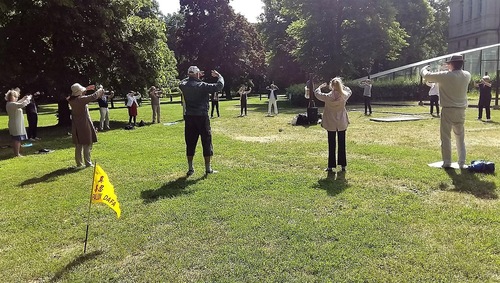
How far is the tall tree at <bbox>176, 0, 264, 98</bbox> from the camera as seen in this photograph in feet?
155

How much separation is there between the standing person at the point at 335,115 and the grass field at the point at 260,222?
409mm

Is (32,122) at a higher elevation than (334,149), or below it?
higher

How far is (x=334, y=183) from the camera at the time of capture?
6707 mm

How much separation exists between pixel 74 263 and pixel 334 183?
4.24 metres

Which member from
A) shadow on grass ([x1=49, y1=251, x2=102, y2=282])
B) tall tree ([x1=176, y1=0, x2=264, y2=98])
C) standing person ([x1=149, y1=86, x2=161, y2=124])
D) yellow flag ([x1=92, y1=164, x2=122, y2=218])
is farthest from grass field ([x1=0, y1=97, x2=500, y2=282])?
tall tree ([x1=176, y1=0, x2=264, y2=98])

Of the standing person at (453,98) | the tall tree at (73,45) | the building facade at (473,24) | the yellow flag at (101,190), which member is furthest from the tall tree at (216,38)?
the yellow flag at (101,190)

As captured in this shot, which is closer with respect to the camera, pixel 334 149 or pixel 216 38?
pixel 334 149

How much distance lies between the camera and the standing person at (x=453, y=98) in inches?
Answer: 279

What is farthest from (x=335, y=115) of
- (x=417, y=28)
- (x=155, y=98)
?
(x=417, y=28)

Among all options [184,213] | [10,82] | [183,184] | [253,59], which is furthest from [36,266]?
[253,59]

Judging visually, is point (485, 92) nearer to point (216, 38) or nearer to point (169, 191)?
point (169, 191)

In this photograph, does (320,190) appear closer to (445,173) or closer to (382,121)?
(445,173)

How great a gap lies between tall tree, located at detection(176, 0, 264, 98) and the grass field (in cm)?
3947

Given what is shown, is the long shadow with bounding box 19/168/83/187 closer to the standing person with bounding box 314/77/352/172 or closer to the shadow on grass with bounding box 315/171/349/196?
the shadow on grass with bounding box 315/171/349/196
